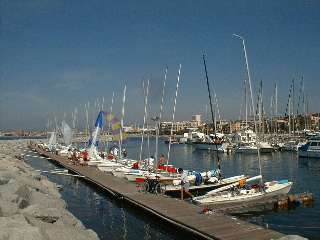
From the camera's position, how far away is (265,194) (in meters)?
24.9

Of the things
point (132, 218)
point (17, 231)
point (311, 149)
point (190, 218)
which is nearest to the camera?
point (17, 231)

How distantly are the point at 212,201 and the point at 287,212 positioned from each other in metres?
4.97

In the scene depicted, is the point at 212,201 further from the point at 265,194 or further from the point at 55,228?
the point at 55,228

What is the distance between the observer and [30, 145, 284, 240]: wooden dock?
16106mm

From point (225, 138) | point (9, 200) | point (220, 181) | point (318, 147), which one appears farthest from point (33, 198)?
point (225, 138)

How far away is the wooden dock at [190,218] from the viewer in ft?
52.8

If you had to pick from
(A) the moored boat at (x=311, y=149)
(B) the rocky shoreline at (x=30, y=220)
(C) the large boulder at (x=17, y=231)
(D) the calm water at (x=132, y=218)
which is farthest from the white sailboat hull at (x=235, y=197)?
(A) the moored boat at (x=311, y=149)

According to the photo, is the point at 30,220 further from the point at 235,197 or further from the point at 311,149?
the point at 311,149

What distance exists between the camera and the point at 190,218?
762 inches

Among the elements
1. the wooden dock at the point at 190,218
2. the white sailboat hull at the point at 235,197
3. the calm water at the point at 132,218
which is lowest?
the calm water at the point at 132,218

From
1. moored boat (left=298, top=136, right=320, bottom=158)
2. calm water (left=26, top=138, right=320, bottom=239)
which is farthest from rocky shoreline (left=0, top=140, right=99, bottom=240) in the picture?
moored boat (left=298, top=136, right=320, bottom=158)

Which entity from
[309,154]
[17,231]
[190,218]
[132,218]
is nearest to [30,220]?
[17,231]

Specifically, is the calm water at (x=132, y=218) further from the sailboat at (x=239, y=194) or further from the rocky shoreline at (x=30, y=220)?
the rocky shoreline at (x=30, y=220)

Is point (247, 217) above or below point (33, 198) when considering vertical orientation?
below
